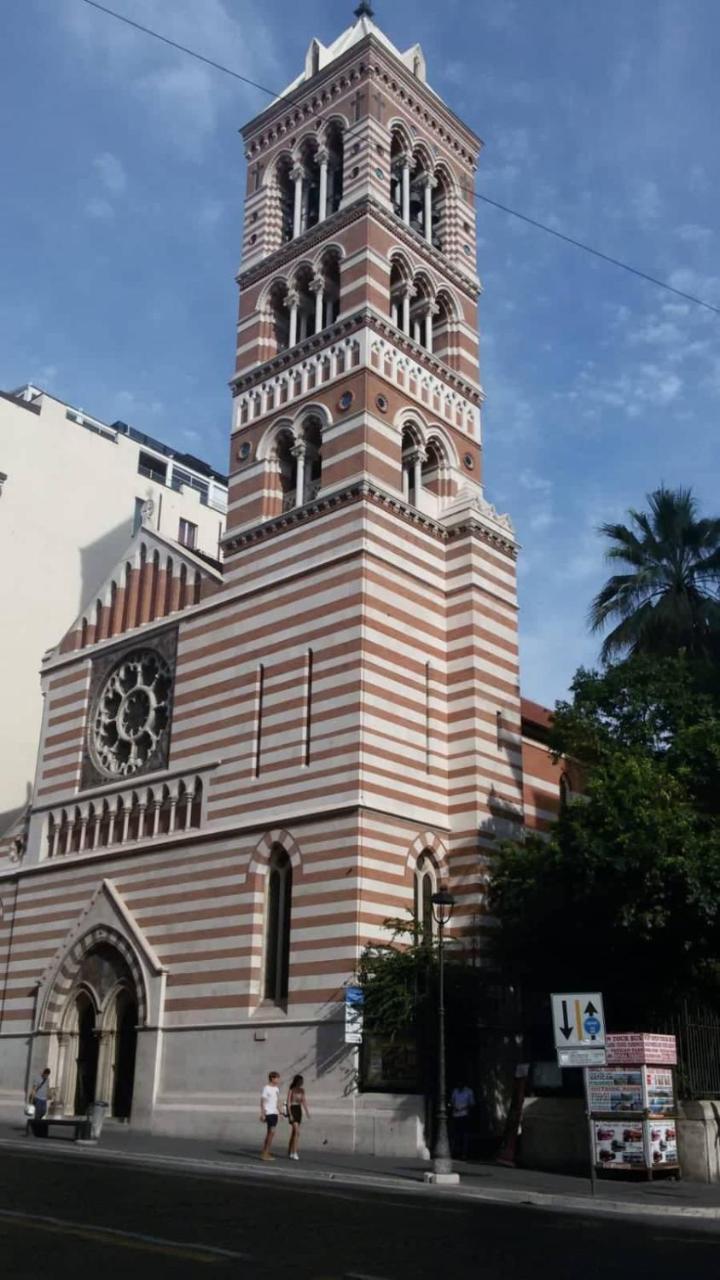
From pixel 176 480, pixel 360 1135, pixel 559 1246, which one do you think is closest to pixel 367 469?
pixel 360 1135

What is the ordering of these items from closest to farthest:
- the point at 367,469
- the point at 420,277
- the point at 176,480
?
the point at 367,469 < the point at 420,277 < the point at 176,480

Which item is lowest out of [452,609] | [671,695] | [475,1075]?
[475,1075]

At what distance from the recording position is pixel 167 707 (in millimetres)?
34062

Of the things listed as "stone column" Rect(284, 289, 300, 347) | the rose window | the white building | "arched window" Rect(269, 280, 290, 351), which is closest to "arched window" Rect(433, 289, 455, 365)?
"stone column" Rect(284, 289, 300, 347)

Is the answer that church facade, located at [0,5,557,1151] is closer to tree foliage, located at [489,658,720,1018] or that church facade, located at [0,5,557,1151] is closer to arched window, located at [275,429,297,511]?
arched window, located at [275,429,297,511]

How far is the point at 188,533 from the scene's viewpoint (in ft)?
182

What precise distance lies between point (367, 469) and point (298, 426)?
3923mm

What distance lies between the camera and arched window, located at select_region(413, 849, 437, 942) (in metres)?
28.3

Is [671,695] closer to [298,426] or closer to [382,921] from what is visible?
[382,921]

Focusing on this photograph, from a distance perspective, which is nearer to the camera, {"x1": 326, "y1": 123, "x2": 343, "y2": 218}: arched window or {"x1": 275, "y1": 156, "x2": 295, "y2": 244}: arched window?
{"x1": 326, "y1": 123, "x2": 343, "y2": 218}: arched window

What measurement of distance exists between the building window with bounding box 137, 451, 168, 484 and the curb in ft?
117

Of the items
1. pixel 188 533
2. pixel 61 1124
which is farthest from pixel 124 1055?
pixel 188 533

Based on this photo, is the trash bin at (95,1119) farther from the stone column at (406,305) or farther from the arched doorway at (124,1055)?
the stone column at (406,305)

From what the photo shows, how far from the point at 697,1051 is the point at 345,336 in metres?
21.1
